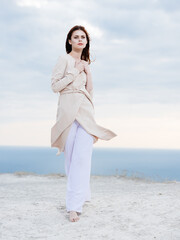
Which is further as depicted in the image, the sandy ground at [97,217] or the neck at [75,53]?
the neck at [75,53]

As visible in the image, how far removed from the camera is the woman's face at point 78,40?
478 cm

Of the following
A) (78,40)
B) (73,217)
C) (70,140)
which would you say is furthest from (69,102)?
(73,217)

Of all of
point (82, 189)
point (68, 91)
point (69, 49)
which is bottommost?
point (82, 189)

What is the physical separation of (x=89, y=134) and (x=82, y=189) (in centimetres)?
76

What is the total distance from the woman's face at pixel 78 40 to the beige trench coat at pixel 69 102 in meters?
0.18

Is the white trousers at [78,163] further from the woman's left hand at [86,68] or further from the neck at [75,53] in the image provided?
the neck at [75,53]

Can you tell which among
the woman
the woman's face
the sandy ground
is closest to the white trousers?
the woman

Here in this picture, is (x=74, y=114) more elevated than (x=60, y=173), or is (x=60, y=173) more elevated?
(x=74, y=114)

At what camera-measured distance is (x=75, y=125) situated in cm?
469

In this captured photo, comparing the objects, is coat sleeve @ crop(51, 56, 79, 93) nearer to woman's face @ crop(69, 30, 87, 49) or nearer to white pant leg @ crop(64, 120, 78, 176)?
woman's face @ crop(69, 30, 87, 49)

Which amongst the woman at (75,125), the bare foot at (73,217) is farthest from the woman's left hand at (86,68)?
the bare foot at (73,217)

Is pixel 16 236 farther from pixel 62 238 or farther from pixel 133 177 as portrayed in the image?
pixel 133 177

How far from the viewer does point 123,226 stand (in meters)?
4.38

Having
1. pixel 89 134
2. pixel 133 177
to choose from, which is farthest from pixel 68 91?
pixel 133 177
